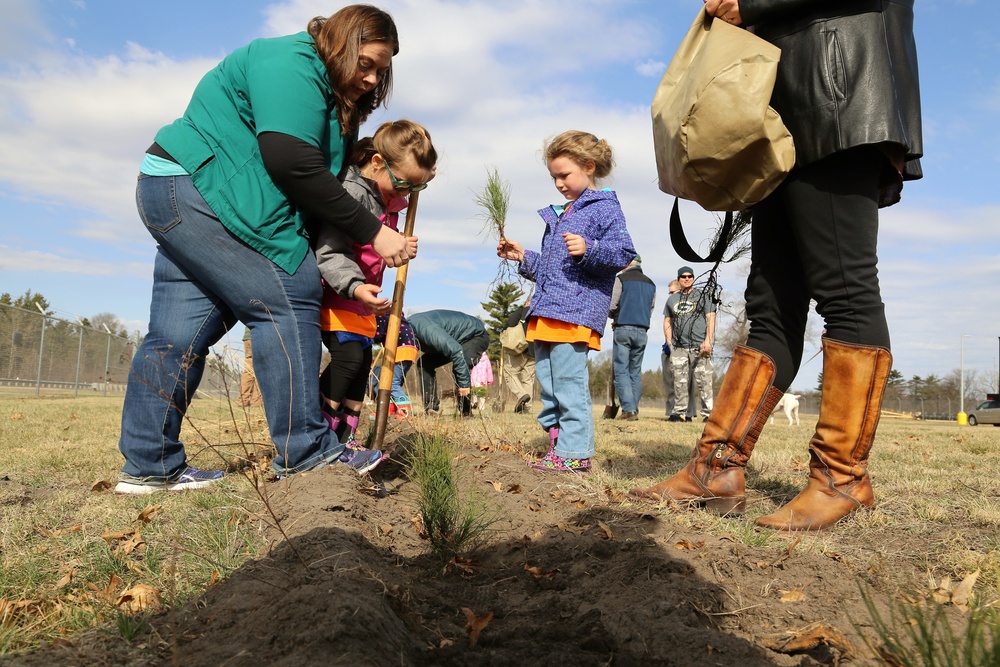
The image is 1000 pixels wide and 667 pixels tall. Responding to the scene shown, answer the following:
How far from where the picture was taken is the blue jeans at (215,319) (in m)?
2.92

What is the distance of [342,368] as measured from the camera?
3602 mm

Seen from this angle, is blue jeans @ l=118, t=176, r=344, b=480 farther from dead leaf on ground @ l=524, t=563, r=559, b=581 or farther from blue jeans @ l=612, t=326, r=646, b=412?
blue jeans @ l=612, t=326, r=646, b=412

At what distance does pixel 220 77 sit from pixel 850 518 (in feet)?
10.2

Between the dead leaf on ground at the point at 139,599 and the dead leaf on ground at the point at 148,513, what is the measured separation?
2.78 ft

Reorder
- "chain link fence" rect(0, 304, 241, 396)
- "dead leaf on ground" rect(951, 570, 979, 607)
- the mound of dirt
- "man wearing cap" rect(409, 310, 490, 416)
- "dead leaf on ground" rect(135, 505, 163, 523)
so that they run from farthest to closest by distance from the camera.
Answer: "chain link fence" rect(0, 304, 241, 396)
"man wearing cap" rect(409, 310, 490, 416)
"dead leaf on ground" rect(135, 505, 163, 523)
"dead leaf on ground" rect(951, 570, 979, 607)
the mound of dirt

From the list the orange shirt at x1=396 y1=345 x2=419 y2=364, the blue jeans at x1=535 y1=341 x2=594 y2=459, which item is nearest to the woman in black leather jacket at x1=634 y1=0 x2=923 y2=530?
the blue jeans at x1=535 y1=341 x2=594 y2=459

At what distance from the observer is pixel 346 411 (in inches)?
149

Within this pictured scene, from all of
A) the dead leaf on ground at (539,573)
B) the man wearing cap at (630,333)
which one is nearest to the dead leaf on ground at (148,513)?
the dead leaf on ground at (539,573)

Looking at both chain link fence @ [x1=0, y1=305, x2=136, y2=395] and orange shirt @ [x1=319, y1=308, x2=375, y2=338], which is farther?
chain link fence @ [x1=0, y1=305, x2=136, y2=395]

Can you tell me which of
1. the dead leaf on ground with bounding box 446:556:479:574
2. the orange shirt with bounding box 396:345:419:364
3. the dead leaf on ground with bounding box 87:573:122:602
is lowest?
the dead leaf on ground with bounding box 87:573:122:602

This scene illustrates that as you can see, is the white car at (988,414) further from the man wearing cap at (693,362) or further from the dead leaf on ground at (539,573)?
the dead leaf on ground at (539,573)

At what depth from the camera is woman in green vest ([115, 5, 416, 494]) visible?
9.36 feet

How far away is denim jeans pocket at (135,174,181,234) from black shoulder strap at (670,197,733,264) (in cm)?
212

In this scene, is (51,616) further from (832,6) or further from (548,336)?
(832,6)
